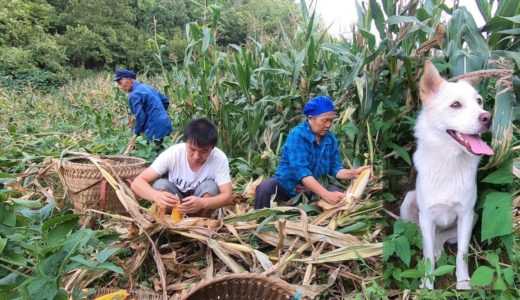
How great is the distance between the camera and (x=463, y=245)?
1758mm

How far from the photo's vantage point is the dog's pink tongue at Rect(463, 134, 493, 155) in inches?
58.9

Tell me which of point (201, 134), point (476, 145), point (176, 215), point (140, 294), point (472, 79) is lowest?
point (140, 294)

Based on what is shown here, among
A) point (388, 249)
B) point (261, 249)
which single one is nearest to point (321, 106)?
point (261, 249)

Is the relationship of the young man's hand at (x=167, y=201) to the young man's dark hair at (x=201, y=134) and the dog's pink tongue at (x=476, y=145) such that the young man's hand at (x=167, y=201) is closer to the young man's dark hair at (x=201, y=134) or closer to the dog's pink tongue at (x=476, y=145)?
the young man's dark hair at (x=201, y=134)

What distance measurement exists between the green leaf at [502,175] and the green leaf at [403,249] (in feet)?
1.40

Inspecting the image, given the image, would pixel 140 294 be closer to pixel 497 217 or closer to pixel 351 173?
pixel 351 173

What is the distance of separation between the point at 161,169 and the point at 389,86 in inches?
64.2

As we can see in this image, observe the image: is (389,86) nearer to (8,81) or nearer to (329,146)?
(329,146)

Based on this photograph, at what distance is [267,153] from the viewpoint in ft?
12.4

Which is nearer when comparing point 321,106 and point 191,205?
point 191,205

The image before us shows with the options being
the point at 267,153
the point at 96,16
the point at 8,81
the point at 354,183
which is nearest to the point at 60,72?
the point at 8,81

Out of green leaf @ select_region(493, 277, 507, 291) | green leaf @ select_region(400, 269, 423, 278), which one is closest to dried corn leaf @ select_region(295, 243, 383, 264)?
green leaf @ select_region(400, 269, 423, 278)

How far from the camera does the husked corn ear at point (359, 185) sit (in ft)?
7.93

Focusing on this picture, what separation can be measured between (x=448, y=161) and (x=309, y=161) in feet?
4.22
